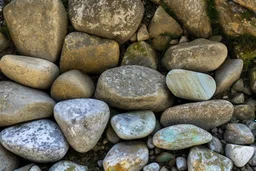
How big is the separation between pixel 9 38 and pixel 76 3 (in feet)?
1.54

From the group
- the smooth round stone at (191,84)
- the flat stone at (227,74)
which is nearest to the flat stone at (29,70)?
the smooth round stone at (191,84)

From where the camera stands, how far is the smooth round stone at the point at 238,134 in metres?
1.63

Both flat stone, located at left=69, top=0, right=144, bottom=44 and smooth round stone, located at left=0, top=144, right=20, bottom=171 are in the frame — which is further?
flat stone, located at left=69, top=0, right=144, bottom=44

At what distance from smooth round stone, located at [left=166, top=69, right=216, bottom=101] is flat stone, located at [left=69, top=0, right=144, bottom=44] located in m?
0.38

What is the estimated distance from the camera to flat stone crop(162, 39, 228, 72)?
1719 mm

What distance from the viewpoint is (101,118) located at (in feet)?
5.20

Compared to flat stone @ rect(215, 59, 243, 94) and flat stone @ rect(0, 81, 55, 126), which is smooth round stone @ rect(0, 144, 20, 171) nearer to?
flat stone @ rect(0, 81, 55, 126)

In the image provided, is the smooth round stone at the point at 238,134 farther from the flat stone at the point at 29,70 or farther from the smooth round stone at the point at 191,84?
the flat stone at the point at 29,70

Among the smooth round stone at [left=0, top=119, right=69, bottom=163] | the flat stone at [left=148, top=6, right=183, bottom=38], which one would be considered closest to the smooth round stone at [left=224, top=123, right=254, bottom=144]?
the flat stone at [left=148, top=6, right=183, bottom=38]

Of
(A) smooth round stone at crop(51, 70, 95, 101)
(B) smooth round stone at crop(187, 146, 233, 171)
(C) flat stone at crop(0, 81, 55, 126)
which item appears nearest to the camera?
(B) smooth round stone at crop(187, 146, 233, 171)

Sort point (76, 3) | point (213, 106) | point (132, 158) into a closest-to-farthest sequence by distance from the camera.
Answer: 1. point (132, 158)
2. point (213, 106)
3. point (76, 3)

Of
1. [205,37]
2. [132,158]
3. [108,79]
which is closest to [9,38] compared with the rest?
[108,79]

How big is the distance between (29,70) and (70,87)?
9.5 inches

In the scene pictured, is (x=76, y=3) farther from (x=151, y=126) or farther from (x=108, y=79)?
(x=151, y=126)
